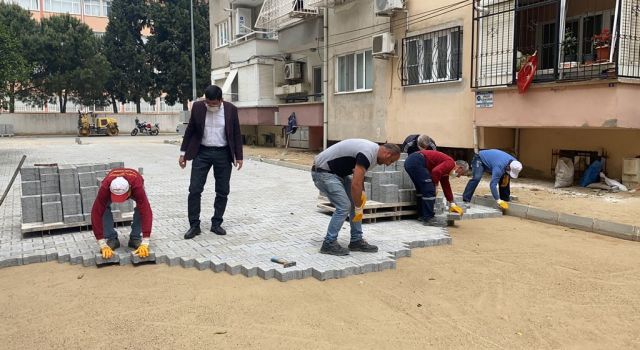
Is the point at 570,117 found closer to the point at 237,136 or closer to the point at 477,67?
the point at 477,67

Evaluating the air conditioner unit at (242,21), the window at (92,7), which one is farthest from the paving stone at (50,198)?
the window at (92,7)

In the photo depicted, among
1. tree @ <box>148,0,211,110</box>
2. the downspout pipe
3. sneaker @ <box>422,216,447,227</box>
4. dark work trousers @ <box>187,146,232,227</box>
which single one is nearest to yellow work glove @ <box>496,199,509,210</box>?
sneaker @ <box>422,216,447,227</box>

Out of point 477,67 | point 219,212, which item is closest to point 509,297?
point 219,212

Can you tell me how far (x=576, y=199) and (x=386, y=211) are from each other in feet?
13.6

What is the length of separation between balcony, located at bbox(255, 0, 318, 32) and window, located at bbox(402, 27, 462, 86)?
564 centimetres

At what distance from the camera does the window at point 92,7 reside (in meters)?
53.2

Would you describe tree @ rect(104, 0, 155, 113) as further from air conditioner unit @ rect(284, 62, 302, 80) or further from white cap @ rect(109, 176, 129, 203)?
white cap @ rect(109, 176, 129, 203)

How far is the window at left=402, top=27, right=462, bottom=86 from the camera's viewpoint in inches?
516

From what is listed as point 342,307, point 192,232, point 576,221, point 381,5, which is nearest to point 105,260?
point 192,232

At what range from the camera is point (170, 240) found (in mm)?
6324

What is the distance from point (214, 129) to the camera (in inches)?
255

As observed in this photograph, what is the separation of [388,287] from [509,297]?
3.59ft

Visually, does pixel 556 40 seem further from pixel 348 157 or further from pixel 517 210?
pixel 348 157

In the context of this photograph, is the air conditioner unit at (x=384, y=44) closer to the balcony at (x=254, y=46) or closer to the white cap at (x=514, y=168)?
the white cap at (x=514, y=168)
